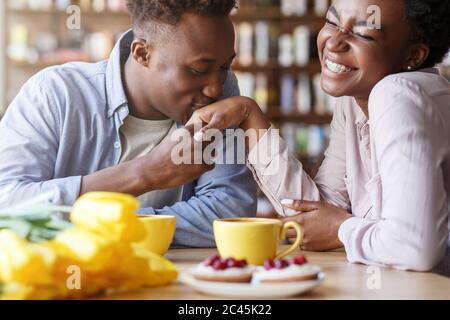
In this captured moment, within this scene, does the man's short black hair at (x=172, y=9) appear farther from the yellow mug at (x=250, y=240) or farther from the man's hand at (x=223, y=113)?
the yellow mug at (x=250, y=240)

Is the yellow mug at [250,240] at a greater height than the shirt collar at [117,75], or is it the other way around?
the shirt collar at [117,75]

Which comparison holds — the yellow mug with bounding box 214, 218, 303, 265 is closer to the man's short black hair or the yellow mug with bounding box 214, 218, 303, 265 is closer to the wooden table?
the wooden table

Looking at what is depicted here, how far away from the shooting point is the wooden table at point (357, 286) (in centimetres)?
90

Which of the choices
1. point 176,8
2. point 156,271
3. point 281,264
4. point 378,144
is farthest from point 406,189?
point 176,8

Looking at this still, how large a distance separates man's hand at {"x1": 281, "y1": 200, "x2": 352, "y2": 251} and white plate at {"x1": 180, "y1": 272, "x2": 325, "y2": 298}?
522 millimetres

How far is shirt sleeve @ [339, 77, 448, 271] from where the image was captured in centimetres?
117

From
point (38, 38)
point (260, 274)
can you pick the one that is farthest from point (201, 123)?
point (38, 38)

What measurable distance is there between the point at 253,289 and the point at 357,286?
0.19 metres

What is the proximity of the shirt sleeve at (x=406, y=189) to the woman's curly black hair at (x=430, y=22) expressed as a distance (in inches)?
9.9

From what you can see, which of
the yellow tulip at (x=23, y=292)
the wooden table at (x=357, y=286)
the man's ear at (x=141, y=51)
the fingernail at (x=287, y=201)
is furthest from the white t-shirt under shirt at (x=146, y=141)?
the yellow tulip at (x=23, y=292)

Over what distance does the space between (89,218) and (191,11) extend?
902mm

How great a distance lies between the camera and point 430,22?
5.00 feet

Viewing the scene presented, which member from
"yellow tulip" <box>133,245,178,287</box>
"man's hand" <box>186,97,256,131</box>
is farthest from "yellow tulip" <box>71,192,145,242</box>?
"man's hand" <box>186,97,256,131</box>

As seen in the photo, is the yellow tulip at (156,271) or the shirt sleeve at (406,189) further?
the shirt sleeve at (406,189)
